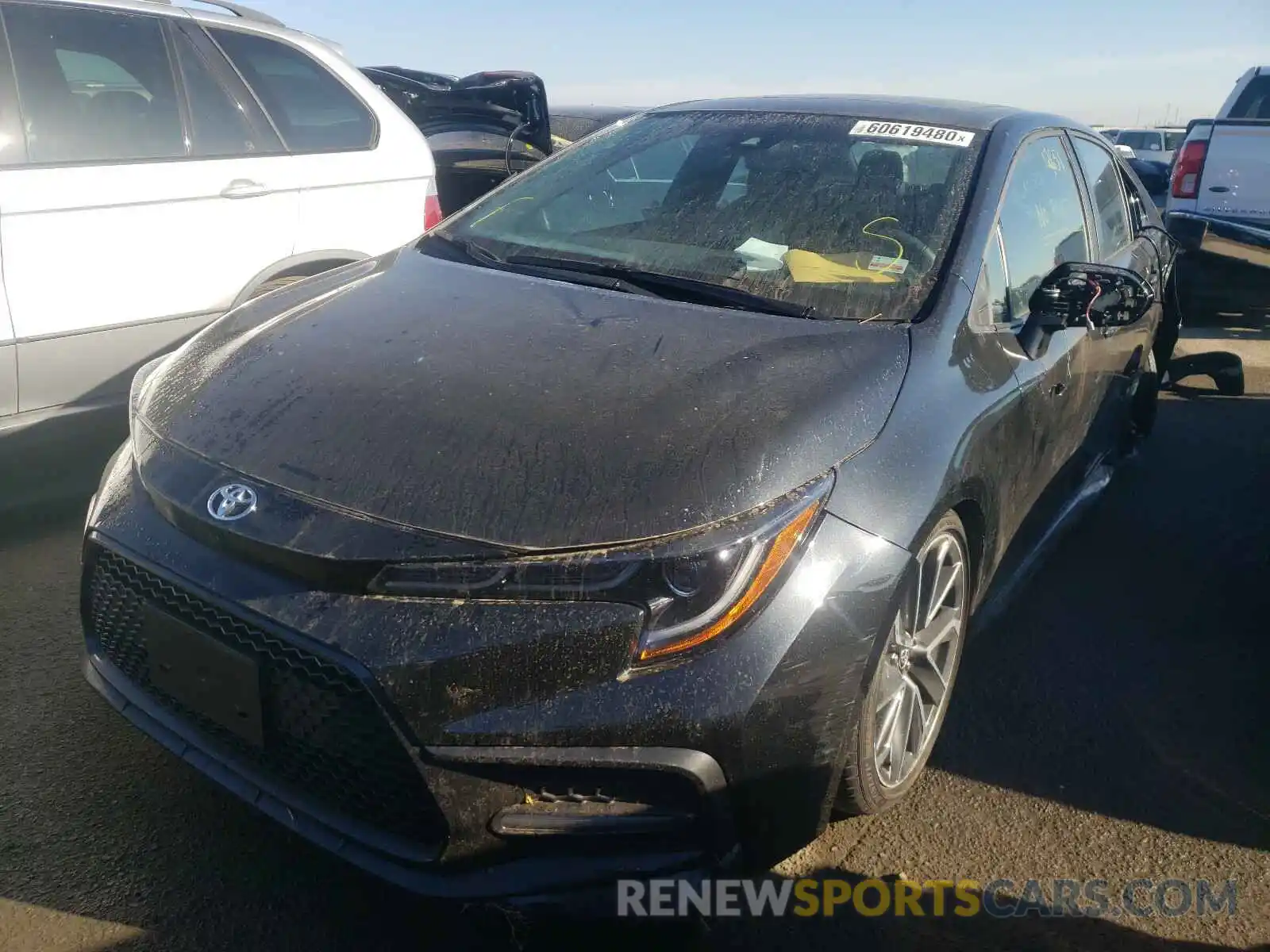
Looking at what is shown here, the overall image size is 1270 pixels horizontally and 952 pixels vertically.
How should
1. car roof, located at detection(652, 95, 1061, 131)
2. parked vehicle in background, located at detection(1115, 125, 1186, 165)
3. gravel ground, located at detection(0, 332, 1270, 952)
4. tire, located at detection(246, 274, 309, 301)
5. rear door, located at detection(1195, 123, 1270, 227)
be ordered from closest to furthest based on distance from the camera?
gravel ground, located at detection(0, 332, 1270, 952)
car roof, located at detection(652, 95, 1061, 131)
tire, located at detection(246, 274, 309, 301)
rear door, located at detection(1195, 123, 1270, 227)
parked vehicle in background, located at detection(1115, 125, 1186, 165)

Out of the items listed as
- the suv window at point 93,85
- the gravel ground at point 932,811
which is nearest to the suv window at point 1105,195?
the gravel ground at point 932,811

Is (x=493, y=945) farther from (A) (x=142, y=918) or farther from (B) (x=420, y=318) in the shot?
(B) (x=420, y=318)

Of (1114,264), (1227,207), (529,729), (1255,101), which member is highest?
(1114,264)

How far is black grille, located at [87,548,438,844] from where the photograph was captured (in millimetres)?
1823

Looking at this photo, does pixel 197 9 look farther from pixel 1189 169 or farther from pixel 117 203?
pixel 1189 169

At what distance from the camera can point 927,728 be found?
2564mm

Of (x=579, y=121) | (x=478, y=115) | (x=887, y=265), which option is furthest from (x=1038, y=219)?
(x=579, y=121)

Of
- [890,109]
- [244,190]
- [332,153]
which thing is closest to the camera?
[890,109]

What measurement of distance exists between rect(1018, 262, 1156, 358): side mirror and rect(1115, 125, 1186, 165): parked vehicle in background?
86.4 feet

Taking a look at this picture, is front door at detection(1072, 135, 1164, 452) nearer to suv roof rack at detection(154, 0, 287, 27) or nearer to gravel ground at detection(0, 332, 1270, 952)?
gravel ground at detection(0, 332, 1270, 952)

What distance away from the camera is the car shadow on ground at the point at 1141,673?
2678 millimetres

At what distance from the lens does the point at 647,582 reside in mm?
1841

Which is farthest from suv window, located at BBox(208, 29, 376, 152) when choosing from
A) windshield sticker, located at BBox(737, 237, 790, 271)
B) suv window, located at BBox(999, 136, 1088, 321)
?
suv window, located at BBox(999, 136, 1088, 321)

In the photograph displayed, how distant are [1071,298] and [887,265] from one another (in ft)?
1.74
